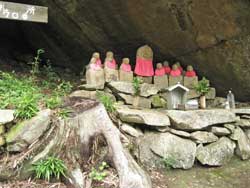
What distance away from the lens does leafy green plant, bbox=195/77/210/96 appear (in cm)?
546

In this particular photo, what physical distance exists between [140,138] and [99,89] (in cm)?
108

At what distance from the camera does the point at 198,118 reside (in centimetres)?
475

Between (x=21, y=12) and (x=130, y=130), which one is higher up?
(x=21, y=12)

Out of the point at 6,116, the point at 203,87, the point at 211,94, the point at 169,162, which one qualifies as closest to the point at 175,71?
the point at 203,87

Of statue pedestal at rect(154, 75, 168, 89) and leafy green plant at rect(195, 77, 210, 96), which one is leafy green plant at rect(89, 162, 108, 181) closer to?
statue pedestal at rect(154, 75, 168, 89)

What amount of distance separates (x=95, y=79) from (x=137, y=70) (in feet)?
2.54

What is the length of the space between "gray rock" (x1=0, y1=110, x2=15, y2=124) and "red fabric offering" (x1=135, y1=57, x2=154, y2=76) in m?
2.38

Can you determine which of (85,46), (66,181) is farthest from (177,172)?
(85,46)

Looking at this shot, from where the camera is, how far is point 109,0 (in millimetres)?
5262

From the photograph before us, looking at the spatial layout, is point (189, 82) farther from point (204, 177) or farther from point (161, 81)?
point (204, 177)

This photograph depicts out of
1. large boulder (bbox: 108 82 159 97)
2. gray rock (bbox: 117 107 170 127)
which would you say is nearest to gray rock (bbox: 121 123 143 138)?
gray rock (bbox: 117 107 170 127)

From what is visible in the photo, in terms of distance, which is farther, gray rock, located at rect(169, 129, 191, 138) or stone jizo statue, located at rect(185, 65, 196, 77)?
stone jizo statue, located at rect(185, 65, 196, 77)

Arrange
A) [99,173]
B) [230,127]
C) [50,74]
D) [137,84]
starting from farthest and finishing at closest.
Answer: [50,74] → [137,84] → [230,127] → [99,173]

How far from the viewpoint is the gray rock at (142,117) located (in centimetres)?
441
